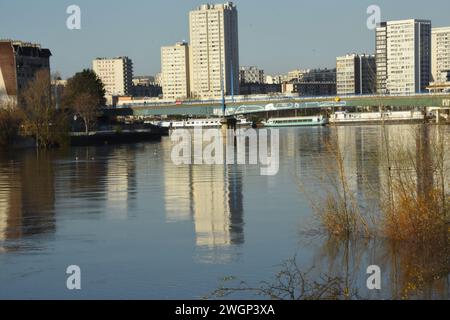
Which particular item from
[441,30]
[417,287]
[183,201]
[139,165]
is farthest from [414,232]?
[441,30]

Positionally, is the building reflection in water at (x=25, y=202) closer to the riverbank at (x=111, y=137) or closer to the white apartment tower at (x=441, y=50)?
the riverbank at (x=111, y=137)

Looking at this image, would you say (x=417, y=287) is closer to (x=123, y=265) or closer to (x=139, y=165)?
(x=123, y=265)

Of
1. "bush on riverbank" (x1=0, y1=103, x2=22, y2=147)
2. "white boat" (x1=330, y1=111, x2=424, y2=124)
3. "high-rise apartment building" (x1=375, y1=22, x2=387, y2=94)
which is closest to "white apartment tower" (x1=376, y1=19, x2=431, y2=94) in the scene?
"high-rise apartment building" (x1=375, y1=22, x2=387, y2=94)

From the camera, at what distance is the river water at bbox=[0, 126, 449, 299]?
12.8 metres

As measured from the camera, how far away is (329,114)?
14012 centimetres

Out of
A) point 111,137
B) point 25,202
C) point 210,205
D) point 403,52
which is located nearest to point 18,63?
point 111,137

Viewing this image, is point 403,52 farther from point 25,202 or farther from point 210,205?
point 210,205

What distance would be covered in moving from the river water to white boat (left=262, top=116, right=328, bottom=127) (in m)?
99.6

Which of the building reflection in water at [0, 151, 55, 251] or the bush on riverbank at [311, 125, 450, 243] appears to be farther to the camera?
the building reflection in water at [0, 151, 55, 251]

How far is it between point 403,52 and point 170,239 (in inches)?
2604

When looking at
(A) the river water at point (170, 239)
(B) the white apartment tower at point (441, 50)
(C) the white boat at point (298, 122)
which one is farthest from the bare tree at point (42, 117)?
(B) the white apartment tower at point (441, 50)

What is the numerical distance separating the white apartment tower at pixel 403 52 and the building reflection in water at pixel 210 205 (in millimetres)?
4485

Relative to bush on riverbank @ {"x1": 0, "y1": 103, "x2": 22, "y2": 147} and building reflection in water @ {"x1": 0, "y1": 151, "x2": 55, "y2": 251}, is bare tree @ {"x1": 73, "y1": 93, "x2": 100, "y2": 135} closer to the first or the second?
bush on riverbank @ {"x1": 0, "y1": 103, "x2": 22, "y2": 147}
